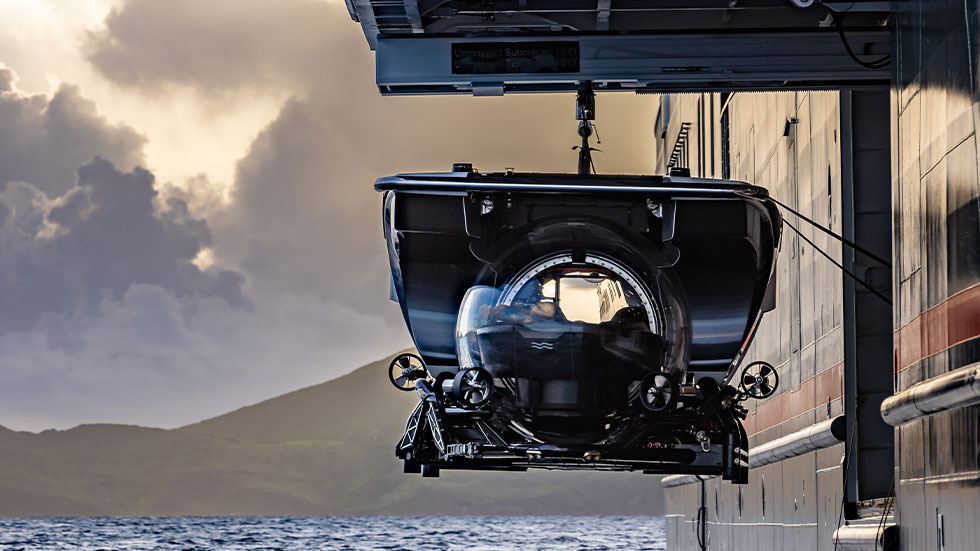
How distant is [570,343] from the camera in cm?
1293

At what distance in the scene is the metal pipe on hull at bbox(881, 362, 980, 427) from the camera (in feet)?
31.7

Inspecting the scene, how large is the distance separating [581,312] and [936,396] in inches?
139

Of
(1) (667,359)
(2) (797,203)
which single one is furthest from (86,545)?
(1) (667,359)

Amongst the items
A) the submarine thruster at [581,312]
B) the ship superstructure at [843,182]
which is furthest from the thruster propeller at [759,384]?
Answer: the ship superstructure at [843,182]

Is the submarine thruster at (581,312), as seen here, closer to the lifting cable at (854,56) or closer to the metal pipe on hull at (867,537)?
the metal pipe on hull at (867,537)

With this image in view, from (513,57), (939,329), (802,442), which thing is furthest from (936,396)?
(802,442)

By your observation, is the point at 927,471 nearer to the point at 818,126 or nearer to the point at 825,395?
the point at 825,395

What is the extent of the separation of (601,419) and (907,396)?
2743 mm

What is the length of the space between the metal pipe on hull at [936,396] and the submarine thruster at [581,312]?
158 centimetres

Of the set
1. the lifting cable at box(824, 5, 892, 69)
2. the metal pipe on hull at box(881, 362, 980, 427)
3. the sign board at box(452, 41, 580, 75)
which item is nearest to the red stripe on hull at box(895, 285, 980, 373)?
the metal pipe on hull at box(881, 362, 980, 427)

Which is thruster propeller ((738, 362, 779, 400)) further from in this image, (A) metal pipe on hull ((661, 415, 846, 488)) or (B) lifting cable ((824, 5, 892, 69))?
(A) metal pipe on hull ((661, 415, 846, 488))

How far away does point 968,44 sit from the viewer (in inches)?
414

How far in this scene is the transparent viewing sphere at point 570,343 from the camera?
12.9 meters

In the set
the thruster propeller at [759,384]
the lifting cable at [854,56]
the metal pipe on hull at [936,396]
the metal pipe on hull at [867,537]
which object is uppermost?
the lifting cable at [854,56]
